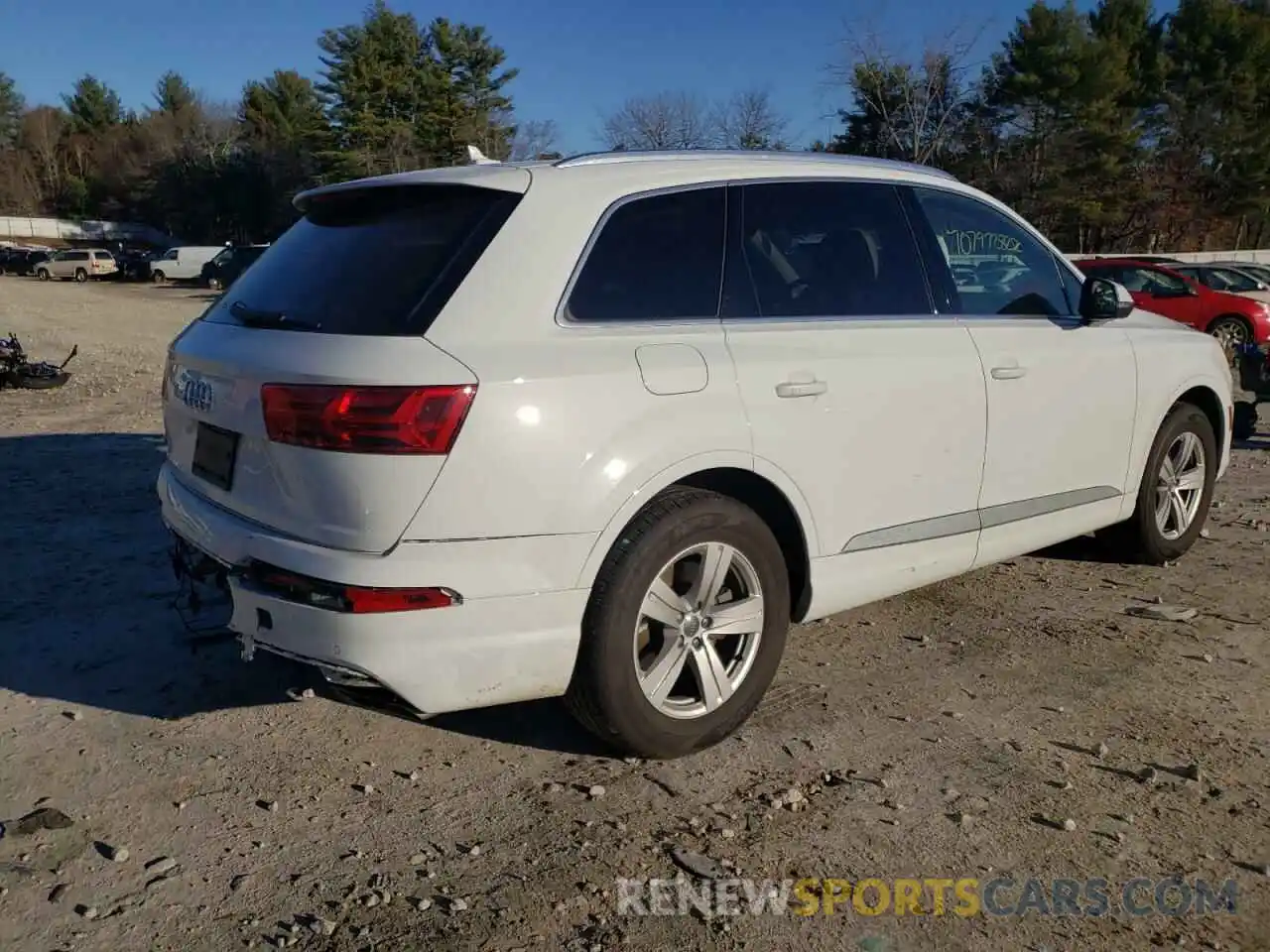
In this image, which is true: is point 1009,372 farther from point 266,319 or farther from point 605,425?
point 266,319

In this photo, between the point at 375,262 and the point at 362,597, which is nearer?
the point at 362,597

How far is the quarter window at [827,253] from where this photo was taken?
3.62m

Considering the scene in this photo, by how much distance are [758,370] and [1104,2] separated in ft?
159

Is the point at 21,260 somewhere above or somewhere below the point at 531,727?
below

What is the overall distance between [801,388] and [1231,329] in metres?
15.2

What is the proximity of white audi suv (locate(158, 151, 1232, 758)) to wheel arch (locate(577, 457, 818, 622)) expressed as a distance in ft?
0.04

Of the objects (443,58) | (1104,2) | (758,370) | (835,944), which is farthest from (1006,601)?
(443,58)

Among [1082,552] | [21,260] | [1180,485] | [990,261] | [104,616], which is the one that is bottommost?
[21,260]

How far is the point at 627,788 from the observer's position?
3.22 metres

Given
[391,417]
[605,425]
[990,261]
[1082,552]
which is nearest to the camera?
[391,417]

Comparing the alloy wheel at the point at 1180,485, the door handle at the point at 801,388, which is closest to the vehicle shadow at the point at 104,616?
the door handle at the point at 801,388

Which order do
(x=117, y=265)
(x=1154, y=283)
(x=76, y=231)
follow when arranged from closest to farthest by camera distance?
(x=1154, y=283)
(x=117, y=265)
(x=76, y=231)

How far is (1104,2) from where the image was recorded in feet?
143

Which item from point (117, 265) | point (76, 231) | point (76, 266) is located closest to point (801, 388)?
point (117, 265)
